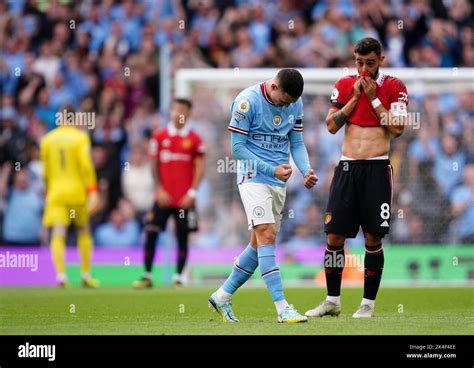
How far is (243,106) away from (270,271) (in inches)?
59.5

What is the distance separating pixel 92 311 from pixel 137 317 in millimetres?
986

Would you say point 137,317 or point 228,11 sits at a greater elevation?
point 228,11

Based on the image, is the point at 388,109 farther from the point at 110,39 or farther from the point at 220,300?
the point at 110,39

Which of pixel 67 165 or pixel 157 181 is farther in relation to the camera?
pixel 67 165

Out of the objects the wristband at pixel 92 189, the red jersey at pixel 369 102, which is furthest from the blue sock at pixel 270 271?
the wristband at pixel 92 189

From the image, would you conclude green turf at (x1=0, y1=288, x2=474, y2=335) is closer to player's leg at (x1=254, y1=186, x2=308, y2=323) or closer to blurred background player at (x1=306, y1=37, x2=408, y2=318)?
player's leg at (x1=254, y1=186, x2=308, y2=323)

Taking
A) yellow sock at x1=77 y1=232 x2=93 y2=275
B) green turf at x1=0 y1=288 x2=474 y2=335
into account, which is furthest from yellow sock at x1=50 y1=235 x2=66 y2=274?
green turf at x1=0 y1=288 x2=474 y2=335

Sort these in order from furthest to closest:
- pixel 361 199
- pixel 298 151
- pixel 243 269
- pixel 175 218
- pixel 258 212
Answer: pixel 175 218 < pixel 361 199 < pixel 298 151 < pixel 243 269 < pixel 258 212

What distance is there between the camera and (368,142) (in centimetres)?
1103

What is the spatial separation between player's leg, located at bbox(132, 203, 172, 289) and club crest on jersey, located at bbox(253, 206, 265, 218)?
21.8 ft

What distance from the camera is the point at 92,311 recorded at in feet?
39.4

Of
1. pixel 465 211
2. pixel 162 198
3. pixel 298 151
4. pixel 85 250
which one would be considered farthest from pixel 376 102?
pixel 465 211

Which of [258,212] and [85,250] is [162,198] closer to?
[85,250]
